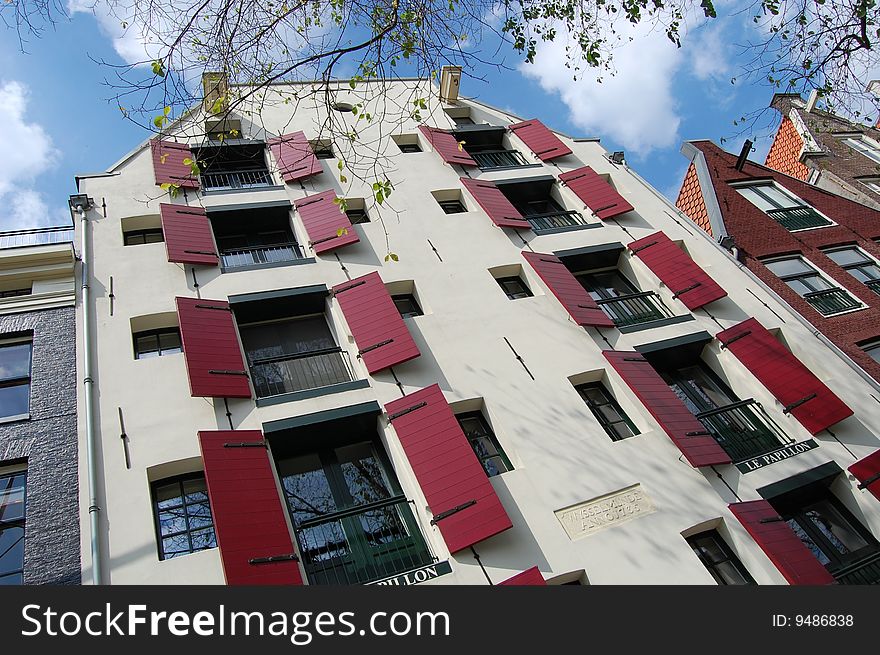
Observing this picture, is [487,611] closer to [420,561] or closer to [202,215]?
[420,561]

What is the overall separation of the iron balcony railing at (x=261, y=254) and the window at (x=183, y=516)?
6.25 meters

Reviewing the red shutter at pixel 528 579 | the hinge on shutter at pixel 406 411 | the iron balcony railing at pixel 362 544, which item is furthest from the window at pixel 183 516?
the red shutter at pixel 528 579

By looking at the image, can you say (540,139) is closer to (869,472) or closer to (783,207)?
(783,207)

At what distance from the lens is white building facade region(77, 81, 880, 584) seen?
1017 centimetres

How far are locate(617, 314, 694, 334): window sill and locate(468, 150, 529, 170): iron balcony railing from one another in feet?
26.4

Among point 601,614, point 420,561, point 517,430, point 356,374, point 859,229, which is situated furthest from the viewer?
point 859,229

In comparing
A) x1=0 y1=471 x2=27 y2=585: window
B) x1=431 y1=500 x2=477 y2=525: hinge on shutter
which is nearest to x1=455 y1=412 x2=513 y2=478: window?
x1=431 y1=500 x2=477 y2=525: hinge on shutter

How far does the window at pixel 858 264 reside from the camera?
18.8 meters

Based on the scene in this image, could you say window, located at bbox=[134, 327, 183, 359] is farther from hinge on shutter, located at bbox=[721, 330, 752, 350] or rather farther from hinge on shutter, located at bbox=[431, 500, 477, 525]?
hinge on shutter, located at bbox=[721, 330, 752, 350]

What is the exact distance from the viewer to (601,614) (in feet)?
27.8

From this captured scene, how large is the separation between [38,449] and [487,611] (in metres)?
7.94

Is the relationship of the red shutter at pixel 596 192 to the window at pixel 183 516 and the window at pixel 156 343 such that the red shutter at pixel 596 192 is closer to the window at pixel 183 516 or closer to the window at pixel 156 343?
the window at pixel 156 343

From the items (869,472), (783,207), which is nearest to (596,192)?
(783,207)

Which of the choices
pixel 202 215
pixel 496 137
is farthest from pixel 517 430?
pixel 496 137
